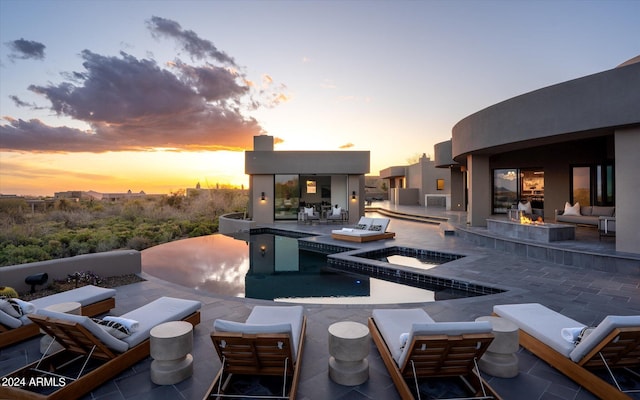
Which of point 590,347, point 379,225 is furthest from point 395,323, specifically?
point 379,225

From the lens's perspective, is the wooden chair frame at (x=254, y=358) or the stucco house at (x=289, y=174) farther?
the stucco house at (x=289, y=174)

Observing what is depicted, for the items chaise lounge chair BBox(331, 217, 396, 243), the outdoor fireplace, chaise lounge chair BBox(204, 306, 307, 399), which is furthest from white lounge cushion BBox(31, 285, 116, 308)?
the outdoor fireplace

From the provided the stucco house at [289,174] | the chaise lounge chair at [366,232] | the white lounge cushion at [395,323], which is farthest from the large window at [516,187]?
the white lounge cushion at [395,323]

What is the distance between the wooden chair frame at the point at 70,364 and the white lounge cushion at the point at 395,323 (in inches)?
101

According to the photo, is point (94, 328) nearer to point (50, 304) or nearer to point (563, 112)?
point (50, 304)

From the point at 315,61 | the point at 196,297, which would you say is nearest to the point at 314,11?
the point at 315,61

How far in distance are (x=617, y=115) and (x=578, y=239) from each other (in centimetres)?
390

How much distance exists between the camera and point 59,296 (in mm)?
4465

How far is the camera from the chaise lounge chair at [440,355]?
245 cm

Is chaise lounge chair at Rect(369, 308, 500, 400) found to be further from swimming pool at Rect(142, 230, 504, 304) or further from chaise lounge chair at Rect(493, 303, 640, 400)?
swimming pool at Rect(142, 230, 504, 304)

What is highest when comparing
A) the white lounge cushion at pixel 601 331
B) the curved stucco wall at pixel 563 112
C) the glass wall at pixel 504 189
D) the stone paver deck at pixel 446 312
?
the curved stucco wall at pixel 563 112

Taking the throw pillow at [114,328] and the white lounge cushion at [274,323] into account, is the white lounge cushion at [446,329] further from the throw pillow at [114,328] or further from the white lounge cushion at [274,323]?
the throw pillow at [114,328]

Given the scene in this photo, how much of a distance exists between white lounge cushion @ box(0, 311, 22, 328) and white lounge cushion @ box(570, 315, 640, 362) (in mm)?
6048

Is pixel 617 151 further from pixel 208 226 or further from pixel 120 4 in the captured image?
pixel 208 226
